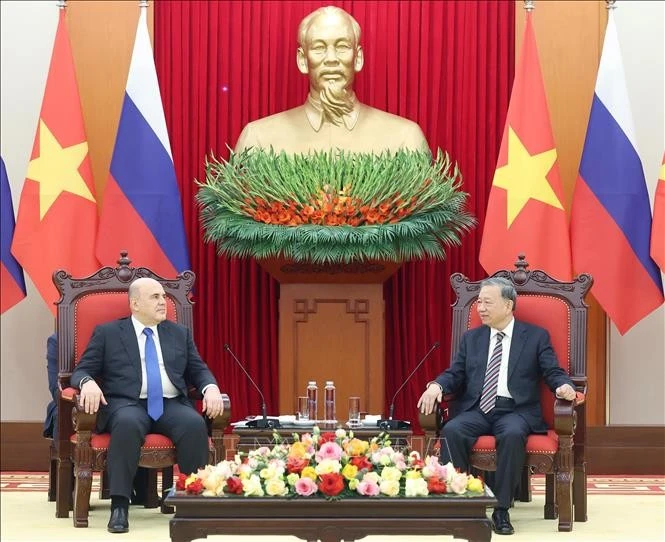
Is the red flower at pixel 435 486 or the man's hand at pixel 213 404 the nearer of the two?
the red flower at pixel 435 486

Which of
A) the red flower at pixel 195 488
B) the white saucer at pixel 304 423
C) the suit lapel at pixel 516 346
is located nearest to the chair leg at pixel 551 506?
the suit lapel at pixel 516 346

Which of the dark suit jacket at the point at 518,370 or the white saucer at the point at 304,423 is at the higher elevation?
the dark suit jacket at the point at 518,370

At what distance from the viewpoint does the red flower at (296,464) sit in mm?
4543

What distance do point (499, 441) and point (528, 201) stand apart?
2167mm

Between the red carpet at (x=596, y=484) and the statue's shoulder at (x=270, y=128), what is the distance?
2.10 meters

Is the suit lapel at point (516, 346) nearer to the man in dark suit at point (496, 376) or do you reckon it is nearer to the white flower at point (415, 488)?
the man in dark suit at point (496, 376)

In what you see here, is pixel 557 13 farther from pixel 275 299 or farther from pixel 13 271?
pixel 13 271

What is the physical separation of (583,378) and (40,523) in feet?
8.37

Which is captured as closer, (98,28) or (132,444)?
(132,444)

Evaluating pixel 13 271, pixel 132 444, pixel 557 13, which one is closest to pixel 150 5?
pixel 13 271

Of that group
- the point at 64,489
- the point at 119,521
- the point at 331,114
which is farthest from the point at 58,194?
the point at 119,521

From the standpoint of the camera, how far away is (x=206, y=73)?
838 centimetres

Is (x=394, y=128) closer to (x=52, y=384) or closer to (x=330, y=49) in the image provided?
(x=330, y=49)

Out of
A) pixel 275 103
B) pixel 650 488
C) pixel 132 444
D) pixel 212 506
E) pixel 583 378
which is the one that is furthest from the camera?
pixel 275 103
